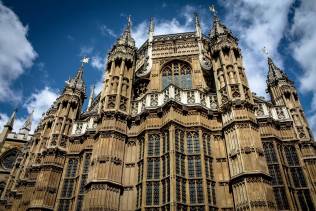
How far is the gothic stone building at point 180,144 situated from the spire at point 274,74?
0.19m

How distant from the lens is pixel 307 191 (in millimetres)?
16984

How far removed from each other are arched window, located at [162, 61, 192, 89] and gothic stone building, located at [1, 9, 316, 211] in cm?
12

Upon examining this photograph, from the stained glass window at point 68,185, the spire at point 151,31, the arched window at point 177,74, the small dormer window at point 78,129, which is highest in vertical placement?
the spire at point 151,31

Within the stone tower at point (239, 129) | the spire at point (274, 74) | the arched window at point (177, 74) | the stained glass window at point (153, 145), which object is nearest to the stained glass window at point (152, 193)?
the stained glass window at point (153, 145)

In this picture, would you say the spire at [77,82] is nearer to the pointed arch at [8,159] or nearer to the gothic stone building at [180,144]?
the gothic stone building at [180,144]

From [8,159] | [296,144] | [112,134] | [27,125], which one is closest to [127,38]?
[112,134]

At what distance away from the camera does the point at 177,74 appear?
2361 centimetres

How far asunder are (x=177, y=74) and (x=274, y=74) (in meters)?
8.97

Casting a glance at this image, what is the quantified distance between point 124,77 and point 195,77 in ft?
18.7

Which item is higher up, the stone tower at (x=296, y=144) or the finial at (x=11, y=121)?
the finial at (x=11, y=121)

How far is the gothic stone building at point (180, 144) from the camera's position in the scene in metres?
15.3

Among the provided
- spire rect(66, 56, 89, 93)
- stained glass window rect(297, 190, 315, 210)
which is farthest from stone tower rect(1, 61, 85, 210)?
stained glass window rect(297, 190, 315, 210)

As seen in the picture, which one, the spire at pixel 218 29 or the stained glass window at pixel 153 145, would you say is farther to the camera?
the spire at pixel 218 29

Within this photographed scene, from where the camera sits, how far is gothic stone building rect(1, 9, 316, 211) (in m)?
15.3
